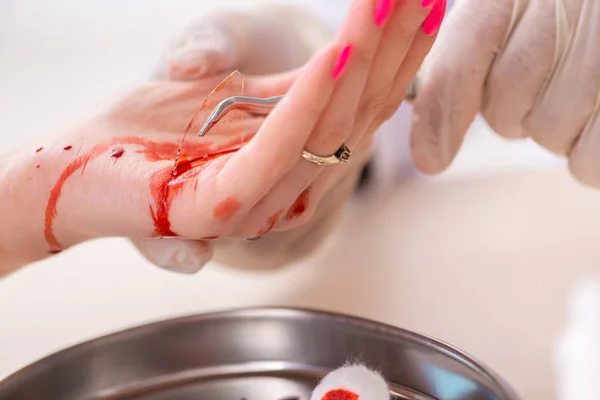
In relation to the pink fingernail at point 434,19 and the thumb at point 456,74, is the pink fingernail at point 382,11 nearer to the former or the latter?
the pink fingernail at point 434,19

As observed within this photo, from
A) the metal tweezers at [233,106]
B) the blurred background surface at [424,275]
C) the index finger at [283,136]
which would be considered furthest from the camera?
the blurred background surface at [424,275]

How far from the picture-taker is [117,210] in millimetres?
474

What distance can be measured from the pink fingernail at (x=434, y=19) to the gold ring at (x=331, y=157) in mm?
89

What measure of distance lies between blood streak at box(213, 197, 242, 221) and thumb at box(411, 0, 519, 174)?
0.26 m

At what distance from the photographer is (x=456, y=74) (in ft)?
1.92

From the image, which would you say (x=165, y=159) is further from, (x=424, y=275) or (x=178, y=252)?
(x=424, y=275)

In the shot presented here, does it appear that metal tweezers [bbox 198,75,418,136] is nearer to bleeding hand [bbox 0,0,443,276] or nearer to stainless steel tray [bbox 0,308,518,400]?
bleeding hand [bbox 0,0,443,276]

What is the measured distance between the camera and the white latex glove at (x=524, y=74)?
556mm

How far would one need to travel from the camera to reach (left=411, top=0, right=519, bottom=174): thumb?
573 millimetres

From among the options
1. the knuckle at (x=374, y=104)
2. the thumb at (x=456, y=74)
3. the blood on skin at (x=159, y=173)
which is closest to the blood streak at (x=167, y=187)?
the blood on skin at (x=159, y=173)

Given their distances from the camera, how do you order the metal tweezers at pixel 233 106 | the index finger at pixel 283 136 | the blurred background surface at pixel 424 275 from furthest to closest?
the blurred background surface at pixel 424 275, the metal tweezers at pixel 233 106, the index finger at pixel 283 136

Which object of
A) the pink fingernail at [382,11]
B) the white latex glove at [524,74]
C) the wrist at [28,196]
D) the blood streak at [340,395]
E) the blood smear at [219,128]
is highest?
the white latex glove at [524,74]

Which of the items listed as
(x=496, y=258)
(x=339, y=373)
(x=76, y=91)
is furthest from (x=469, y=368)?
(x=76, y=91)

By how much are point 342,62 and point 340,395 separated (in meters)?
0.20
